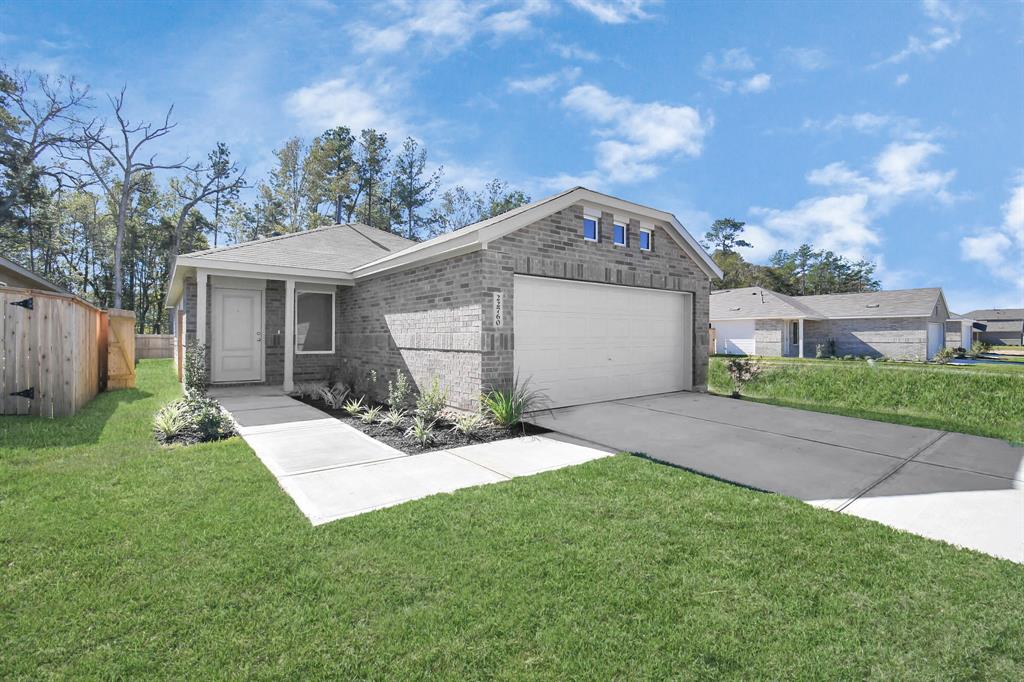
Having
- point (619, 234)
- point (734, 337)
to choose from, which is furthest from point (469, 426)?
point (734, 337)

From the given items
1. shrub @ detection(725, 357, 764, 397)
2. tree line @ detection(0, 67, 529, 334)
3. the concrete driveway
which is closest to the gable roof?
tree line @ detection(0, 67, 529, 334)

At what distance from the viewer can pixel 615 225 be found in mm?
9547

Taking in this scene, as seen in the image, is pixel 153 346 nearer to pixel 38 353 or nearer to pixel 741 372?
pixel 38 353

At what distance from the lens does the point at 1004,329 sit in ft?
159

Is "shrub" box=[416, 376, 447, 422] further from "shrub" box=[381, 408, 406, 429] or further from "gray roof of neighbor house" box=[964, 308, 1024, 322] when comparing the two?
"gray roof of neighbor house" box=[964, 308, 1024, 322]

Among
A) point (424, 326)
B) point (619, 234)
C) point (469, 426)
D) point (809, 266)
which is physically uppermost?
point (809, 266)

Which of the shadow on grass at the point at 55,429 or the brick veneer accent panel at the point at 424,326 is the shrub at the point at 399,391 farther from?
the shadow on grass at the point at 55,429

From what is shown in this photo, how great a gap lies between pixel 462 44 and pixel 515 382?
8.92 metres

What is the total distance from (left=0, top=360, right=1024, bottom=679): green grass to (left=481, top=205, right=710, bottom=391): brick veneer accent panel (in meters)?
3.56

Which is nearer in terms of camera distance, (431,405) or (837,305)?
(431,405)

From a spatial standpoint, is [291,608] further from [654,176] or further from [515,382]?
[654,176]

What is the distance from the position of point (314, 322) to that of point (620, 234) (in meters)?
7.98

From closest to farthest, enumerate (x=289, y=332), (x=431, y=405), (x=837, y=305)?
(x=431, y=405)
(x=289, y=332)
(x=837, y=305)

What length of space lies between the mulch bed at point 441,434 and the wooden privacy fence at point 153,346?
20.6m
